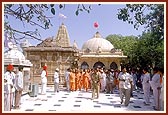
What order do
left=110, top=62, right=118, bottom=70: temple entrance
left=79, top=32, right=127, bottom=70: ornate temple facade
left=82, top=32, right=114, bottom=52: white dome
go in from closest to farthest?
left=110, top=62, right=118, bottom=70: temple entrance, left=79, top=32, right=127, bottom=70: ornate temple facade, left=82, top=32, right=114, bottom=52: white dome

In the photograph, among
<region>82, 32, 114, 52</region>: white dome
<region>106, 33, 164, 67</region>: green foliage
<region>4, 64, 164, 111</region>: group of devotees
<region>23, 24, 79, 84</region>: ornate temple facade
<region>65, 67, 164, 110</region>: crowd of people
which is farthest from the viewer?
<region>82, 32, 114, 52</region>: white dome

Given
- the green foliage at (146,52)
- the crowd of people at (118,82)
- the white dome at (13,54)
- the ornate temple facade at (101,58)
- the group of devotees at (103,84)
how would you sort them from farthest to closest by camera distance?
the ornate temple facade at (101,58) < the green foliage at (146,52) < the white dome at (13,54) < the crowd of people at (118,82) < the group of devotees at (103,84)

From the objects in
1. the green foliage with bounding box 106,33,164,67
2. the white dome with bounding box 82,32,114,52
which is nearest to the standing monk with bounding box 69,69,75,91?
the green foliage with bounding box 106,33,164,67

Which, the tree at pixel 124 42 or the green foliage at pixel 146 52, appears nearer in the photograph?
the green foliage at pixel 146 52

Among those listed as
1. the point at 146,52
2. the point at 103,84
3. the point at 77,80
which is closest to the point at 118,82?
the point at 103,84

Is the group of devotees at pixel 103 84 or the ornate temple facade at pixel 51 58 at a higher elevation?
the ornate temple facade at pixel 51 58

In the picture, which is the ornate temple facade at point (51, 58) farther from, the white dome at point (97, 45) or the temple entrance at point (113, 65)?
the white dome at point (97, 45)

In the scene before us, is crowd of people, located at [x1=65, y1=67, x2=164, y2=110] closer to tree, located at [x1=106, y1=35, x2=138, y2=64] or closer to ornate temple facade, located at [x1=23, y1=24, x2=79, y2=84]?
ornate temple facade, located at [x1=23, y1=24, x2=79, y2=84]

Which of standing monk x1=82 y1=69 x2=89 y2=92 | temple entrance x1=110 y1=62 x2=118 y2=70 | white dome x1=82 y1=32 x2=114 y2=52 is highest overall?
white dome x1=82 y1=32 x2=114 y2=52

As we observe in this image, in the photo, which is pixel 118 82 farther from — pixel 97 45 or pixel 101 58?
pixel 97 45

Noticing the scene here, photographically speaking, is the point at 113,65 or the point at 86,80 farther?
the point at 113,65

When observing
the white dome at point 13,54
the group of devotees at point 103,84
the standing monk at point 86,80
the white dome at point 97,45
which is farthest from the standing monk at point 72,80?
the white dome at point 97,45

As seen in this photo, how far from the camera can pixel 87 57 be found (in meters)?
35.4

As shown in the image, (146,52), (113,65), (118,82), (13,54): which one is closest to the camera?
(13,54)
